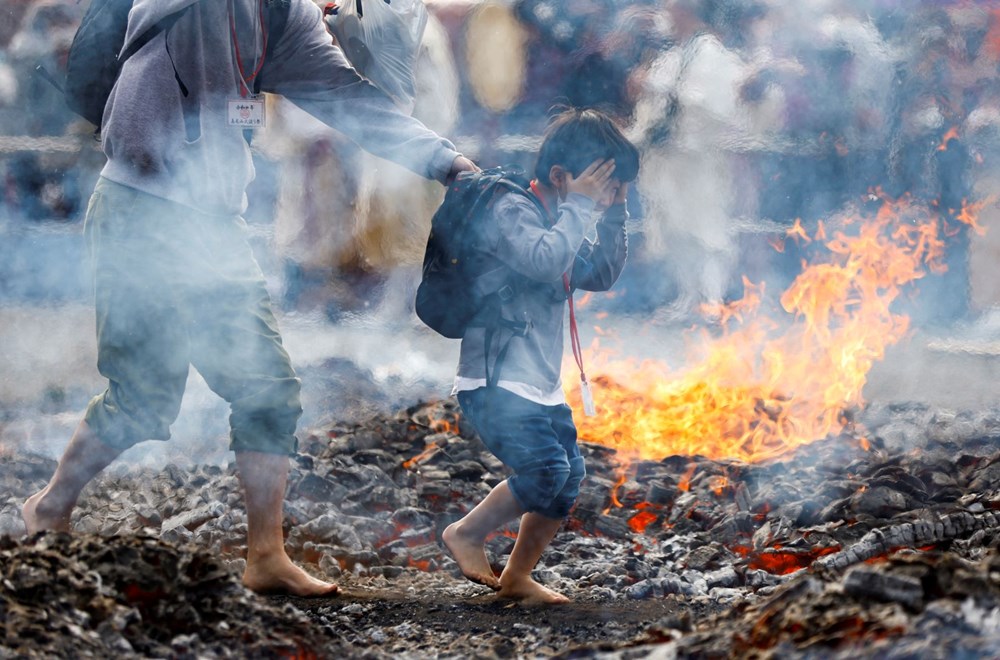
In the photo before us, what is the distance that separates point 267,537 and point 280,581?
0.52 feet

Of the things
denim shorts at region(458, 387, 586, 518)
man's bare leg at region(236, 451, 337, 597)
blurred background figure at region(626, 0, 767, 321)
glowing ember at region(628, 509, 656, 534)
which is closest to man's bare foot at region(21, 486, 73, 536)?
man's bare leg at region(236, 451, 337, 597)

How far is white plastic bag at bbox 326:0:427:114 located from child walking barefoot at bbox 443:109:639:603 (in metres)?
1.98

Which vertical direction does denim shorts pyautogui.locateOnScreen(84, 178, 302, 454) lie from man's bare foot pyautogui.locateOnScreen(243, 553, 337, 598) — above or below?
above

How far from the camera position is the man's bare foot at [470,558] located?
424 centimetres

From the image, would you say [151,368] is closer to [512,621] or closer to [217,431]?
[512,621]

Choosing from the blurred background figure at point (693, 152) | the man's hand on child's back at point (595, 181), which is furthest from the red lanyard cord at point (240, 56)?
the blurred background figure at point (693, 152)

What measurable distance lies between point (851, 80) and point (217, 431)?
17.7ft

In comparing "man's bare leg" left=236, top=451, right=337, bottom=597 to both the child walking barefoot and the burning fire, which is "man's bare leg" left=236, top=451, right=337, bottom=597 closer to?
the child walking barefoot

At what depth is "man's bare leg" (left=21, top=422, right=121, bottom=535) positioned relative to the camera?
391cm

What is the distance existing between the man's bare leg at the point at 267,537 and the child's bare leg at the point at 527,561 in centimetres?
62

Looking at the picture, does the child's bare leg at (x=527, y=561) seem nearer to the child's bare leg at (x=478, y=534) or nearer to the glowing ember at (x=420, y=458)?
the child's bare leg at (x=478, y=534)

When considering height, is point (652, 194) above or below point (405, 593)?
above

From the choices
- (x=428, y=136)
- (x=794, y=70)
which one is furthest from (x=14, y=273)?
(x=794, y=70)

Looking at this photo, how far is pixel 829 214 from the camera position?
8945mm
